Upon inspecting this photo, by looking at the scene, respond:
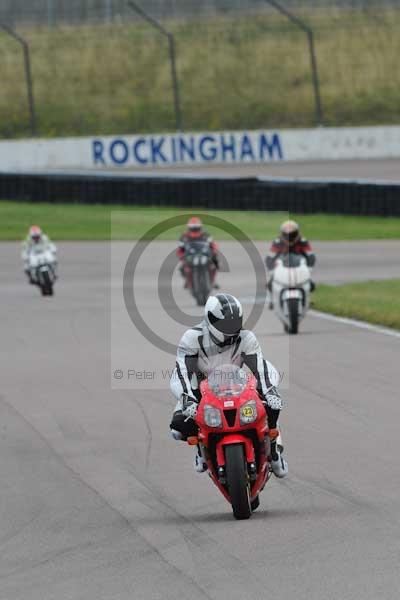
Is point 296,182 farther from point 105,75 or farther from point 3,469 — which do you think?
point 3,469

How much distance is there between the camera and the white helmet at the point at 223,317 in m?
8.33

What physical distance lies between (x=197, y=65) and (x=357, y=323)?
3279 cm

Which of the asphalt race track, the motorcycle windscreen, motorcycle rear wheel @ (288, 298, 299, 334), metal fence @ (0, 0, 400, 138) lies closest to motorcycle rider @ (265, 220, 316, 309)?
motorcycle rear wheel @ (288, 298, 299, 334)

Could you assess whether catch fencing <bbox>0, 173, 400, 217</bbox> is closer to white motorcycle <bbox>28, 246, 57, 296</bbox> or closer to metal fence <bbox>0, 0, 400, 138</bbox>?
metal fence <bbox>0, 0, 400, 138</bbox>

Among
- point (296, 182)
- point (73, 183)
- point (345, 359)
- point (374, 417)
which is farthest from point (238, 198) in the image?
point (374, 417)

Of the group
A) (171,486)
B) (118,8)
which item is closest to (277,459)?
(171,486)

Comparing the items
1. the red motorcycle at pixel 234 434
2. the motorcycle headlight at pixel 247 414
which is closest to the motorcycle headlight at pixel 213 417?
the red motorcycle at pixel 234 434

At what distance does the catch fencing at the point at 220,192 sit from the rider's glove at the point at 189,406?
993 inches

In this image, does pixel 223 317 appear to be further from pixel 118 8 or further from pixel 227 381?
pixel 118 8

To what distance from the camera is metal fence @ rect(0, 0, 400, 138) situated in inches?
1916

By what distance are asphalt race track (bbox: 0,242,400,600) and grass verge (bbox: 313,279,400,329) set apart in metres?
1.04

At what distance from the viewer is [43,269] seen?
24.4 m

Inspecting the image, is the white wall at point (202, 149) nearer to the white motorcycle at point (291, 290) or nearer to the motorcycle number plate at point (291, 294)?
the white motorcycle at point (291, 290)

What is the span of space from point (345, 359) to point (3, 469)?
6.42m
